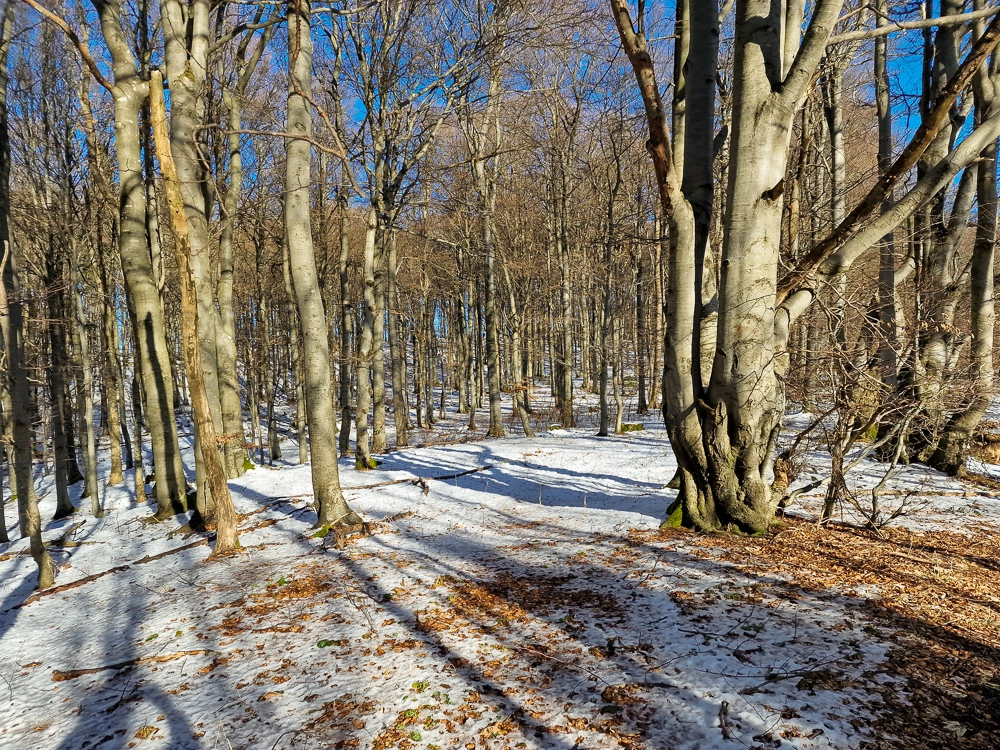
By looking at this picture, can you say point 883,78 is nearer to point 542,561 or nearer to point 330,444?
point 542,561

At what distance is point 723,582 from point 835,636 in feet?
3.17

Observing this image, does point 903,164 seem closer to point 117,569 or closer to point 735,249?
point 735,249

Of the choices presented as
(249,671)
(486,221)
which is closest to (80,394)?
(486,221)

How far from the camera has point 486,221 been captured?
1560 centimetres

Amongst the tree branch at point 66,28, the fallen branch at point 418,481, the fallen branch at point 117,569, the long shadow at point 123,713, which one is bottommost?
the fallen branch at point 117,569

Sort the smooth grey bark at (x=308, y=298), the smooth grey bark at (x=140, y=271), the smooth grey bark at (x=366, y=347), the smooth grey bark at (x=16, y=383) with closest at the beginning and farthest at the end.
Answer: the smooth grey bark at (x=16, y=383)
the smooth grey bark at (x=308, y=298)
the smooth grey bark at (x=140, y=271)
the smooth grey bark at (x=366, y=347)

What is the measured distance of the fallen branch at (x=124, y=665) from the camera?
365 centimetres

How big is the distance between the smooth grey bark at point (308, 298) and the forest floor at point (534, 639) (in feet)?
2.43

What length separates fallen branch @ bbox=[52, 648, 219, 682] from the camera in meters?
3.65

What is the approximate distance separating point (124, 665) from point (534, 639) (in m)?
2.90

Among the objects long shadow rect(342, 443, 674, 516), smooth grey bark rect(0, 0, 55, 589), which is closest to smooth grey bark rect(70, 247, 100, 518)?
smooth grey bark rect(0, 0, 55, 589)

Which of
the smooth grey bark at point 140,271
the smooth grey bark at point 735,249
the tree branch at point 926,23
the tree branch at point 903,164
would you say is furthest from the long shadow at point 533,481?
the tree branch at point 926,23

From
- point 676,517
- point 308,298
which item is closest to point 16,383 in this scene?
point 308,298

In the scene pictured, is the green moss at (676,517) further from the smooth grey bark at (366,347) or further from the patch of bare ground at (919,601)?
the smooth grey bark at (366,347)
